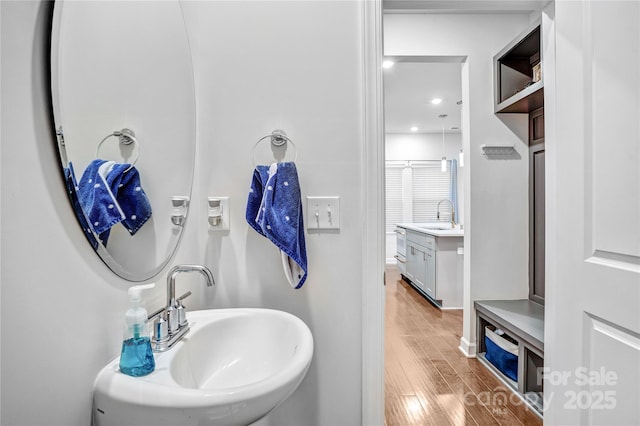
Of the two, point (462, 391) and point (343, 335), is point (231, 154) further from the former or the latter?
point (462, 391)

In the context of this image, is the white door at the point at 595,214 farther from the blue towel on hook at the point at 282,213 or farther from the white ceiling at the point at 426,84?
the blue towel on hook at the point at 282,213

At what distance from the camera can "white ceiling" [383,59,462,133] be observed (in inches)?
144

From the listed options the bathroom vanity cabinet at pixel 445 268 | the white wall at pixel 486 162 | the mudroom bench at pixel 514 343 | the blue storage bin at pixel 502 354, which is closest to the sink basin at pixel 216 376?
the mudroom bench at pixel 514 343

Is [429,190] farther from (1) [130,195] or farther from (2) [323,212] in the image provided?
(1) [130,195]

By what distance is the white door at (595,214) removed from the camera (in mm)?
935

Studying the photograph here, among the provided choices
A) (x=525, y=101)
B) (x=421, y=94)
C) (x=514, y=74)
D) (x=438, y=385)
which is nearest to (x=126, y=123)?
(x=438, y=385)

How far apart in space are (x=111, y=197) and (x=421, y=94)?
4406mm

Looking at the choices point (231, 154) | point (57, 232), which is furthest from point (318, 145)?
point (57, 232)

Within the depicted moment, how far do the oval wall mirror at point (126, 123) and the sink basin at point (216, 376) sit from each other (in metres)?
0.24

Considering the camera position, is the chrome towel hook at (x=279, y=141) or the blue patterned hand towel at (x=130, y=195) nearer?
the blue patterned hand towel at (x=130, y=195)

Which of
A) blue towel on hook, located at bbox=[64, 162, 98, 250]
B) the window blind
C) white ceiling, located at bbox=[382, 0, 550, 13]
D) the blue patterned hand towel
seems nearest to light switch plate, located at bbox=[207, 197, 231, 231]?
the blue patterned hand towel

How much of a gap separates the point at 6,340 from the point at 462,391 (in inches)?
91.8

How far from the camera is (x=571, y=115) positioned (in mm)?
1133

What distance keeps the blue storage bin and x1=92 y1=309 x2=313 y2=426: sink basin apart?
1.88 meters
